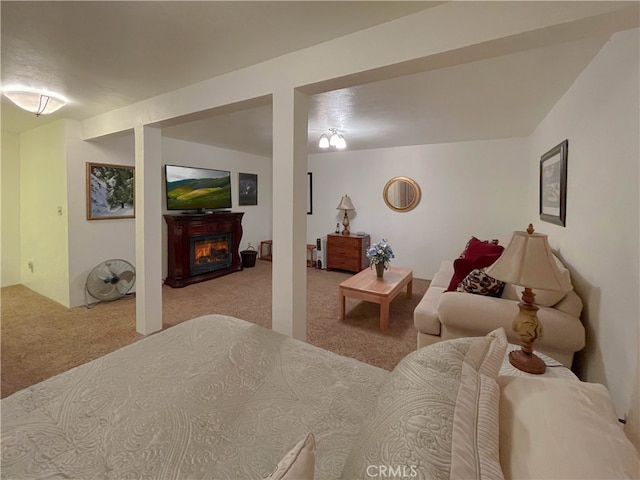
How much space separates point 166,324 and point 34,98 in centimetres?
229

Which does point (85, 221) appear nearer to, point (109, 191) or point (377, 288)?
point (109, 191)

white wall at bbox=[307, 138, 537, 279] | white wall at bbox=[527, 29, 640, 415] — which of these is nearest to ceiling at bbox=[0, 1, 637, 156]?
white wall at bbox=[527, 29, 640, 415]

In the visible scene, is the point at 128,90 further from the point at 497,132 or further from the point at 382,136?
the point at 497,132

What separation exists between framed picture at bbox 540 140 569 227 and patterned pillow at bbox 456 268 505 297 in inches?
32.6

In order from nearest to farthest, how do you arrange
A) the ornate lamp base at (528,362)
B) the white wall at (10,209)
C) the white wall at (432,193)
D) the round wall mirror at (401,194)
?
1. the ornate lamp base at (528,362)
2. the white wall at (10,209)
3. the white wall at (432,193)
4. the round wall mirror at (401,194)

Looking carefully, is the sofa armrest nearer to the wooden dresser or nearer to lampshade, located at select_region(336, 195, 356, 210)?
the wooden dresser

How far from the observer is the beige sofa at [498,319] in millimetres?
1710

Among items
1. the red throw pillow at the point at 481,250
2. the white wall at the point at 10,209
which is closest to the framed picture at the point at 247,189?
the white wall at the point at 10,209

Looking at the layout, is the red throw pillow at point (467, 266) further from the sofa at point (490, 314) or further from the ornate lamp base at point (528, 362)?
the ornate lamp base at point (528, 362)

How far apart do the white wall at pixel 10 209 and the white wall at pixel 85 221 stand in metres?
1.56

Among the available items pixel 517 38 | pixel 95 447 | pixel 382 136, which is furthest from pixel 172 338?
pixel 382 136

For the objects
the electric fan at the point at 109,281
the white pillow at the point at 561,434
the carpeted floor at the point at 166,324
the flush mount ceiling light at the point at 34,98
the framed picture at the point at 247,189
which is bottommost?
the carpeted floor at the point at 166,324

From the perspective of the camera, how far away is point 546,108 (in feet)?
9.36

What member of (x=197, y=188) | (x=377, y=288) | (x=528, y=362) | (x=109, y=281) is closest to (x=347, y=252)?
(x=377, y=288)
